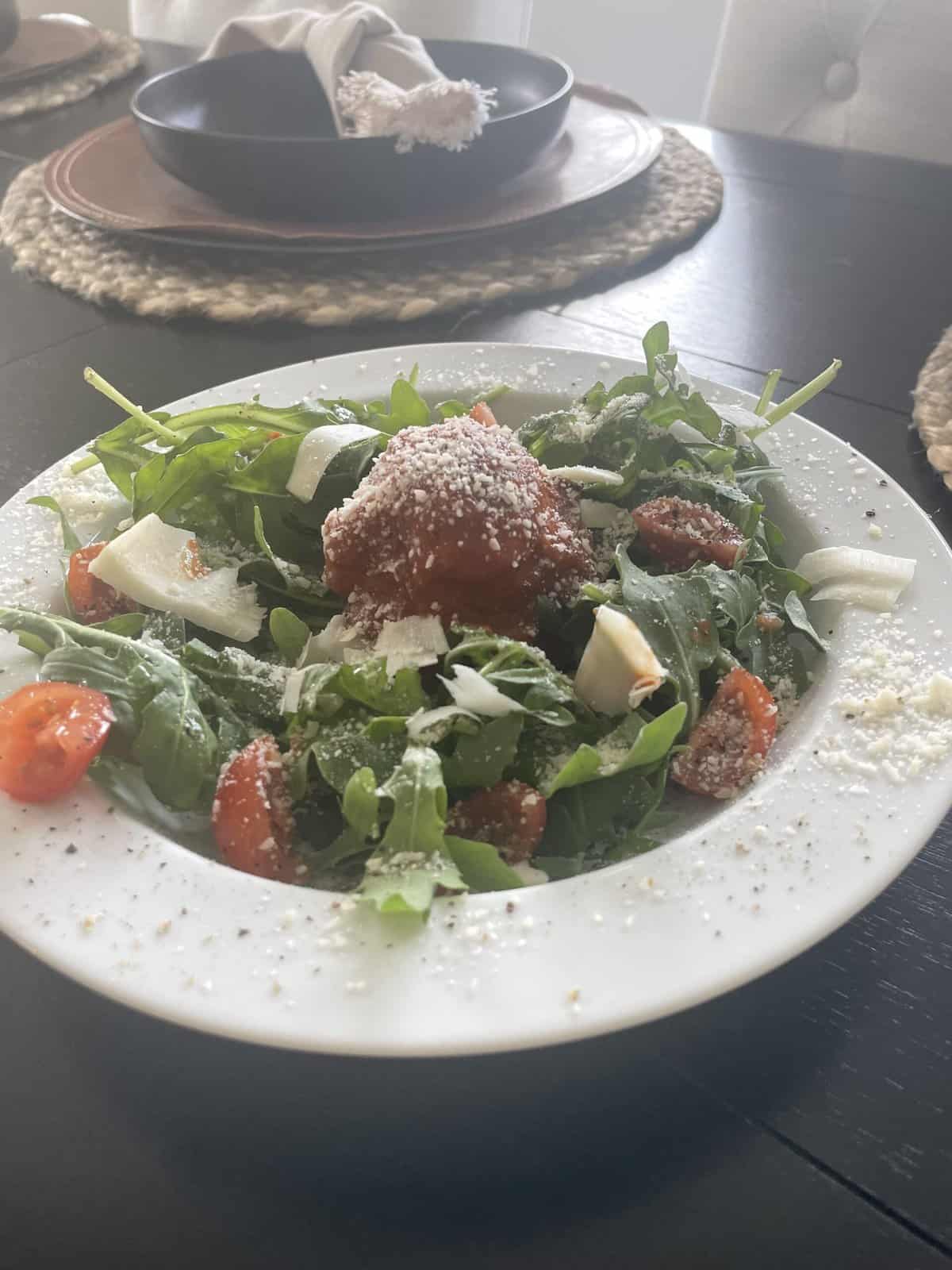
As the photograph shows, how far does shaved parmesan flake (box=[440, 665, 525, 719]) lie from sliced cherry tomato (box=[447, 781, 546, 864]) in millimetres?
73

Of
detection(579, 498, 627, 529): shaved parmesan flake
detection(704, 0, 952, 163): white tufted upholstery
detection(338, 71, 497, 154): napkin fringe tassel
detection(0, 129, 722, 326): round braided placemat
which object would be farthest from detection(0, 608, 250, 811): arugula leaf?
detection(704, 0, 952, 163): white tufted upholstery

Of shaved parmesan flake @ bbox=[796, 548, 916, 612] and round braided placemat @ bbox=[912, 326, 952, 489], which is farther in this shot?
round braided placemat @ bbox=[912, 326, 952, 489]

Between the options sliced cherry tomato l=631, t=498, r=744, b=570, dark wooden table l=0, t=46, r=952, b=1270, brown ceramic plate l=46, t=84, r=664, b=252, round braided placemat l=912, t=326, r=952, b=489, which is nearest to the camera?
dark wooden table l=0, t=46, r=952, b=1270

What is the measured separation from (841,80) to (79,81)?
2.32 meters

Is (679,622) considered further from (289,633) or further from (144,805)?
(144,805)

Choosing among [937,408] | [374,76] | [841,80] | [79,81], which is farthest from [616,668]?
[79,81]

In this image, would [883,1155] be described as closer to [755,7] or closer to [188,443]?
[188,443]

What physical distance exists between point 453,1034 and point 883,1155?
1.07 feet

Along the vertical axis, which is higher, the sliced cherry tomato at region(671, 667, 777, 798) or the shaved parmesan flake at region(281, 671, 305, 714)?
the sliced cherry tomato at region(671, 667, 777, 798)

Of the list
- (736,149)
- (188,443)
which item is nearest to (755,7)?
(736,149)

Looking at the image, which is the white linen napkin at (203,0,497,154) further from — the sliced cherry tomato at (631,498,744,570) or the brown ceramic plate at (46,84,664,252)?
the sliced cherry tomato at (631,498,744,570)

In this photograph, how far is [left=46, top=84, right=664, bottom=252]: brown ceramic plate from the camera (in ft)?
6.94

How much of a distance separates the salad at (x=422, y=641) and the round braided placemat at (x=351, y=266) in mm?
702

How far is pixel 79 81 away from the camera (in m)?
3.21
